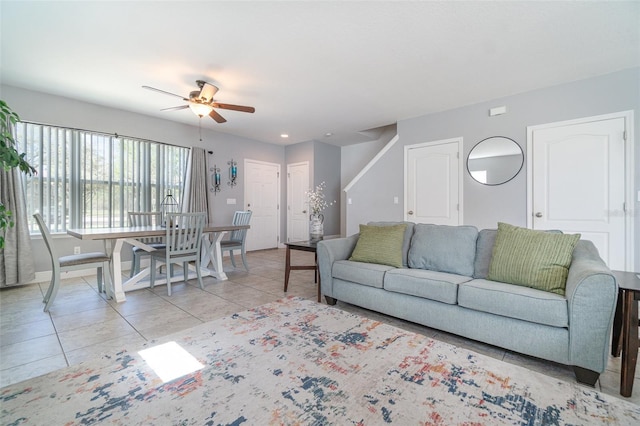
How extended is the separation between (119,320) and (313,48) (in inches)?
121

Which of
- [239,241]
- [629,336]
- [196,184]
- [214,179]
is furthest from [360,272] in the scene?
[214,179]

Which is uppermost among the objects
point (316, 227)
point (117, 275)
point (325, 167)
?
point (325, 167)

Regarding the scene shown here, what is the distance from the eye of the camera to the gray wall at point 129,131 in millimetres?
3707

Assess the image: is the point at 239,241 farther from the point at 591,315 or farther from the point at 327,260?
the point at 591,315

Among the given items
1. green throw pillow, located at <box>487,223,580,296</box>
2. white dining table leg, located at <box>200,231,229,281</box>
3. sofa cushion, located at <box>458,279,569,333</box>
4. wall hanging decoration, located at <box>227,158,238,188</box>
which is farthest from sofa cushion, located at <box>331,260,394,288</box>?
wall hanging decoration, located at <box>227,158,238,188</box>

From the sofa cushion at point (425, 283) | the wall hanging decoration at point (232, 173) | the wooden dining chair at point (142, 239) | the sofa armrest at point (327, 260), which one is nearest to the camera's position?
the sofa cushion at point (425, 283)

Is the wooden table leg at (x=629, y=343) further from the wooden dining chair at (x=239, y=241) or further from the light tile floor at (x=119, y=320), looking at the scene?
the wooden dining chair at (x=239, y=241)

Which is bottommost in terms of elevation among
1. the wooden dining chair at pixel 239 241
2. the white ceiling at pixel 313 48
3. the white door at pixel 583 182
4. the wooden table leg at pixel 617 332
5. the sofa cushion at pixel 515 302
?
the wooden table leg at pixel 617 332

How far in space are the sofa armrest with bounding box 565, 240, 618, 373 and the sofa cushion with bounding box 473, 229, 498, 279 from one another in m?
0.69

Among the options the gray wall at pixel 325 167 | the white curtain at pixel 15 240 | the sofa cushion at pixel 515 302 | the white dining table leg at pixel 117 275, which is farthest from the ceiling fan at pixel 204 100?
the gray wall at pixel 325 167

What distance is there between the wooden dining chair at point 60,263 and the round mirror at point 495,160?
4868mm

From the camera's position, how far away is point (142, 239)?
3.98m

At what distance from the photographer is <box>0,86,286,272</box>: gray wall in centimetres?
371

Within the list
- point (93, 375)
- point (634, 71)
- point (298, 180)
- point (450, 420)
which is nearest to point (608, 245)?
point (634, 71)
